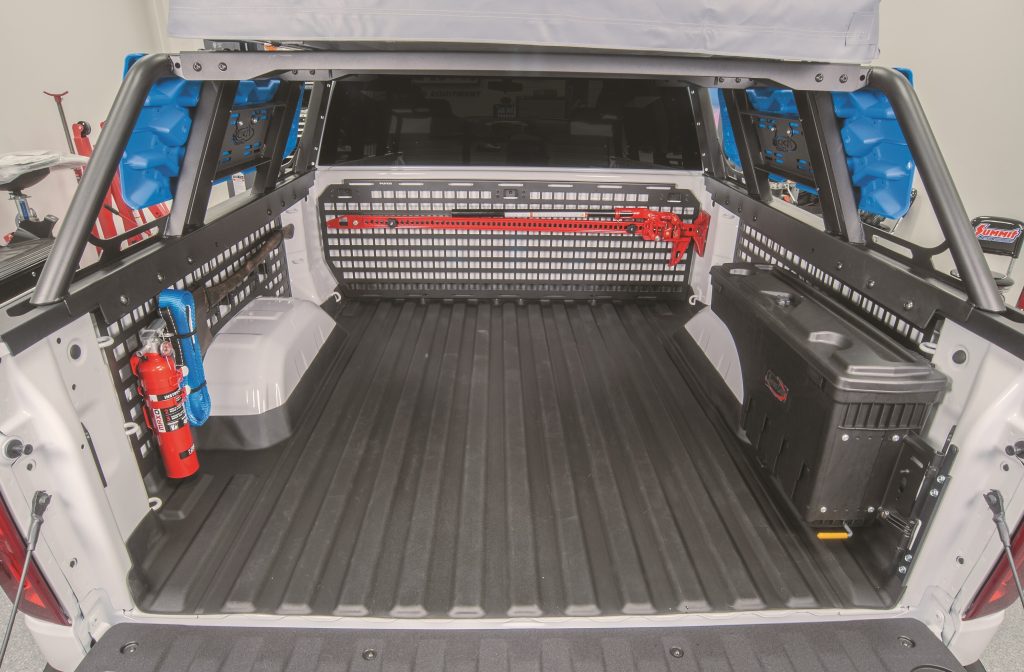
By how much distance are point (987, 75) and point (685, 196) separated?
3.97m

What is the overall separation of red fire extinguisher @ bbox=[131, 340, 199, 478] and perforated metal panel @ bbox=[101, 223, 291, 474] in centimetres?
3

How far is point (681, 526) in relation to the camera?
1.83 metres

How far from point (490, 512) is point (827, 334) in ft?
4.04

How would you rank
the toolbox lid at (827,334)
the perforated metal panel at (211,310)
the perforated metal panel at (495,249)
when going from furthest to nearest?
the perforated metal panel at (495,249) → the perforated metal panel at (211,310) → the toolbox lid at (827,334)

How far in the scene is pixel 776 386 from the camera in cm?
195

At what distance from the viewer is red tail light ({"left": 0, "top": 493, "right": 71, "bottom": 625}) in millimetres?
1180

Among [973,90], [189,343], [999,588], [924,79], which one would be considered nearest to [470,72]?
[189,343]

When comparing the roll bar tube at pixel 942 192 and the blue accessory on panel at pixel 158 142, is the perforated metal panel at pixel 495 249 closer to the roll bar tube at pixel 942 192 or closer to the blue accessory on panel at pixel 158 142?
the blue accessory on panel at pixel 158 142

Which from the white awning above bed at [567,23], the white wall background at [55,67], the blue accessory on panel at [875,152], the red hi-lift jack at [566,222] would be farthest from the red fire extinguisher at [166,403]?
the white wall background at [55,67]

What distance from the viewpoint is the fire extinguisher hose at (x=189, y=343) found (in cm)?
178

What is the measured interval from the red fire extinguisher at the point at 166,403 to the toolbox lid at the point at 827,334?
193cm

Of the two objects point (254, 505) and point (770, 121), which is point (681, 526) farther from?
point (770, 121)

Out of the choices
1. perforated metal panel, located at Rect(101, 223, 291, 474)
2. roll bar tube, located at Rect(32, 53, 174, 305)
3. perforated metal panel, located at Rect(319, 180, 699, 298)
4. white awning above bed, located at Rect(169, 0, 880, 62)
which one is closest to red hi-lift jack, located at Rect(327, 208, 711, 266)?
perforated metal panel, located at Rect(319, 180, 699, 298)

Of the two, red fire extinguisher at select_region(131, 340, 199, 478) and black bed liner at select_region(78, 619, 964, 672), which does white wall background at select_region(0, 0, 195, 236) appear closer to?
red fire extinguisher at select_region(131, 340, 199, 478)
